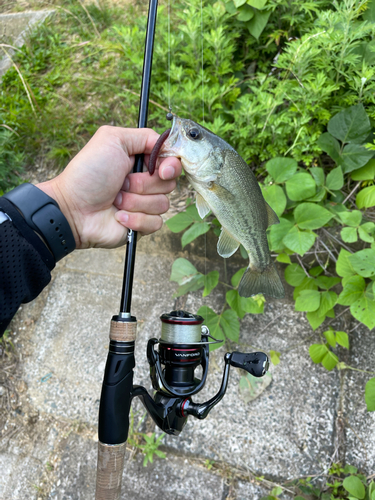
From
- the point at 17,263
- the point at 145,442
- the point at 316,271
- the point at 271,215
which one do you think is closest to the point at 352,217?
the point at 316,271

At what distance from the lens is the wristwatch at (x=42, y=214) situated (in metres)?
1.48

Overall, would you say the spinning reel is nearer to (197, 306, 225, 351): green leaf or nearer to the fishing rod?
the fishing rod

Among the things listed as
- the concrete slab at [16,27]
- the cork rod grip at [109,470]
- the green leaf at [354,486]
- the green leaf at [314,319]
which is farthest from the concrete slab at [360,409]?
the concrete slab at [16,27]

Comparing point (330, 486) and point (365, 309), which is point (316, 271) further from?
point (330, 486)

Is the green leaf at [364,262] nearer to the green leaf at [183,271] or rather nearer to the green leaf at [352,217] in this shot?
the green leaf at [352,217]

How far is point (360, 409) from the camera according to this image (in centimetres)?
211

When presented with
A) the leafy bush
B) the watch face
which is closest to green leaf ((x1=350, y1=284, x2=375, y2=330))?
the leafy bush

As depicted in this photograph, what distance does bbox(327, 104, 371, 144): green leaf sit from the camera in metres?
1.92

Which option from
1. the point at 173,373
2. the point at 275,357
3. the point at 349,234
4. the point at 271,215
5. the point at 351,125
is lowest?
the point at 275,357

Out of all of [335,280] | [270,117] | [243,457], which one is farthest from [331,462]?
[270,117]

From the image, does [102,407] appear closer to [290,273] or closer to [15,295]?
[15,295]

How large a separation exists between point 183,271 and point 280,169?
0.84 meters

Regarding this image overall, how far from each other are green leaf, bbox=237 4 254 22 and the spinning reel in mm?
2011

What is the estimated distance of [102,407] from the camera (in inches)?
54.9
